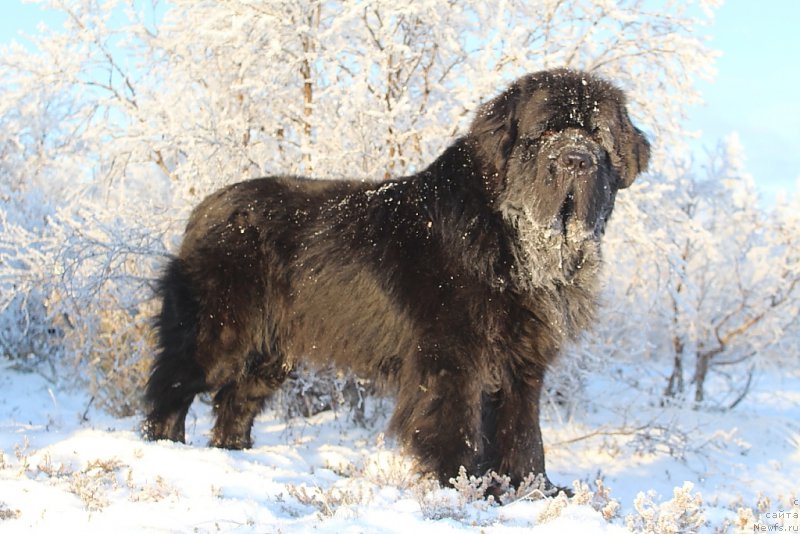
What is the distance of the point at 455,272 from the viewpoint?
390 centimetres

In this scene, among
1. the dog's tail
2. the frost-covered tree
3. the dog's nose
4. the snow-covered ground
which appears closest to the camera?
the snow-covered ground

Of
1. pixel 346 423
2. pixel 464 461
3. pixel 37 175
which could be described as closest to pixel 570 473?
pixel 346 423

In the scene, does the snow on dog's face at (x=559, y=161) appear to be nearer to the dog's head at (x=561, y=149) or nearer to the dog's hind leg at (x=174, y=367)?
the dog's head at (x=561, y=149)

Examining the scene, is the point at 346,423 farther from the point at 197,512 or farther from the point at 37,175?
the point at 37,175

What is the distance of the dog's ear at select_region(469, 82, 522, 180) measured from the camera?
3.86 m

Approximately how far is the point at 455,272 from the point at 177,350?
6.50 ft

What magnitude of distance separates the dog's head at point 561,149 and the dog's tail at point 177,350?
2.12 m

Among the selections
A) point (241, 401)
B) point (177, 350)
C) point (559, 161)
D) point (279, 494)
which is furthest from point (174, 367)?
point (559, 161)

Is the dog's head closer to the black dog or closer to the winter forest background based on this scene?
the black dog

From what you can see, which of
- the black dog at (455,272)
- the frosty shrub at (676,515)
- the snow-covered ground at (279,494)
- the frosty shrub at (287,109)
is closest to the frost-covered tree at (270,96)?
the frosty shrub at (287,109)

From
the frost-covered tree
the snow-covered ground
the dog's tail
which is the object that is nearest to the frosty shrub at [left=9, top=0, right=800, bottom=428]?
the frost-covered tree

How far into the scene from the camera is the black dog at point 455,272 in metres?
3.78

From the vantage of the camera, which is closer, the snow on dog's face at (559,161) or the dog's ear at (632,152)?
the snow on dog's face at (559,161)

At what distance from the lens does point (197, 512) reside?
281 cm
